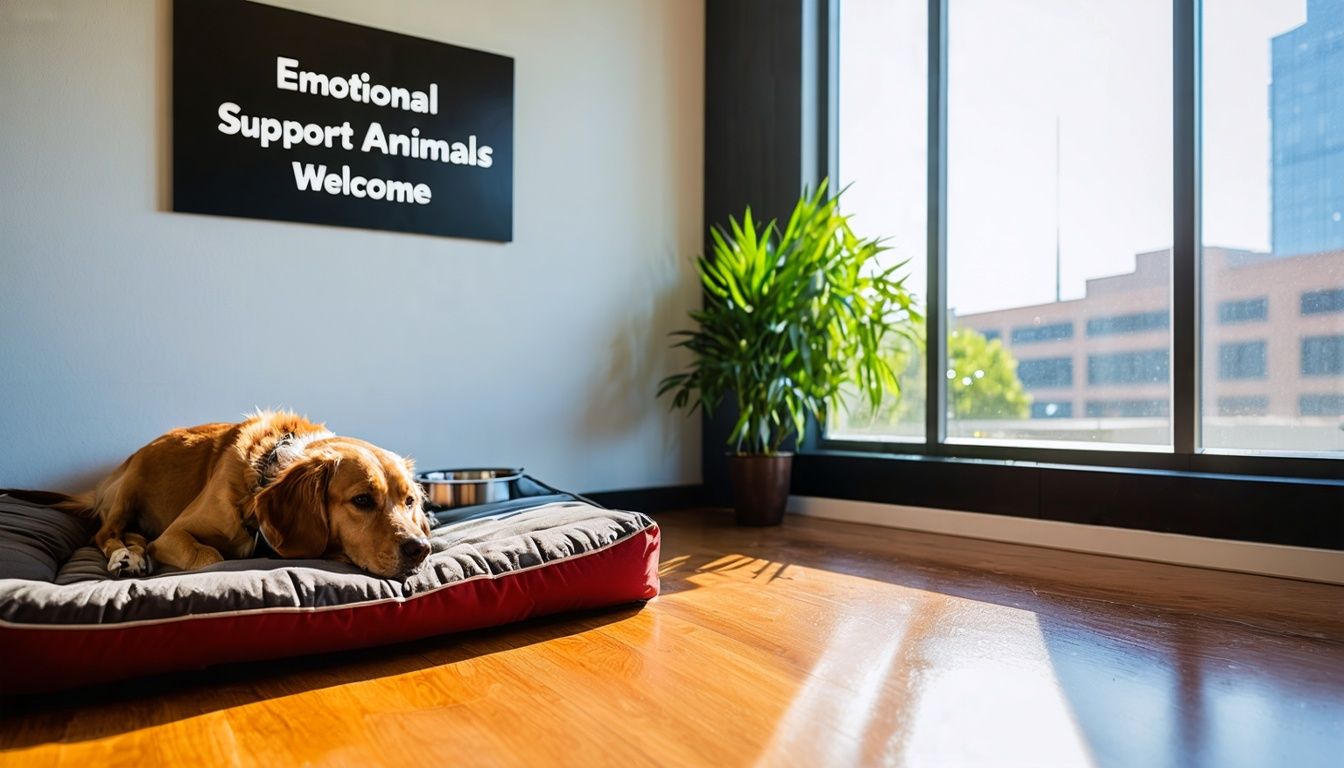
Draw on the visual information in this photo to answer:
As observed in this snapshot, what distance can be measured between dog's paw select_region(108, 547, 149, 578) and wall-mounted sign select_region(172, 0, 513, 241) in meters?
1.37

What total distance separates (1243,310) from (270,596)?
2817 millimetres

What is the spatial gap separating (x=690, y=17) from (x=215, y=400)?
281 centimetres

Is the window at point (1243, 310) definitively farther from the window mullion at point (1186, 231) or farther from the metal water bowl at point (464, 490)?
the metal water bowl at point (464, 490)

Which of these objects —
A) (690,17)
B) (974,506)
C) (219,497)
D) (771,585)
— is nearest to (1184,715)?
(771,585)

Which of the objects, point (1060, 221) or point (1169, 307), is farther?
point (1060, 221)

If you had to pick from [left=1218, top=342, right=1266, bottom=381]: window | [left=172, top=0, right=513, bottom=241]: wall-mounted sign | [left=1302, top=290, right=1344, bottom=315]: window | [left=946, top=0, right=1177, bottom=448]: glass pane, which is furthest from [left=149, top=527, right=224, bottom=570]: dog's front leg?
[left=1302, top=290, right=1344, bottom=315]: window

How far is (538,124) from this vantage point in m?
3.51

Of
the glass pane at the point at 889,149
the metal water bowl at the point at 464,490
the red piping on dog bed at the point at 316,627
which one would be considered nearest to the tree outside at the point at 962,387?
the glass pane at the point at 889,149

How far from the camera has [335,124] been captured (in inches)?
117

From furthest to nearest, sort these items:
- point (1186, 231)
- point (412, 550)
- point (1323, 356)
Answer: point (1186, 231)
point (1323, 356)
point (412, 550)

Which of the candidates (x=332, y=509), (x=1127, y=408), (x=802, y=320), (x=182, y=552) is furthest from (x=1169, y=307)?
(x=182, y=552)

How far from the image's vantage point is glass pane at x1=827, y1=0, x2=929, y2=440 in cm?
351

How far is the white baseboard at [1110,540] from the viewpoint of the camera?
2.27 metres

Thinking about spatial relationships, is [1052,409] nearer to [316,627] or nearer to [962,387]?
[962,387]
